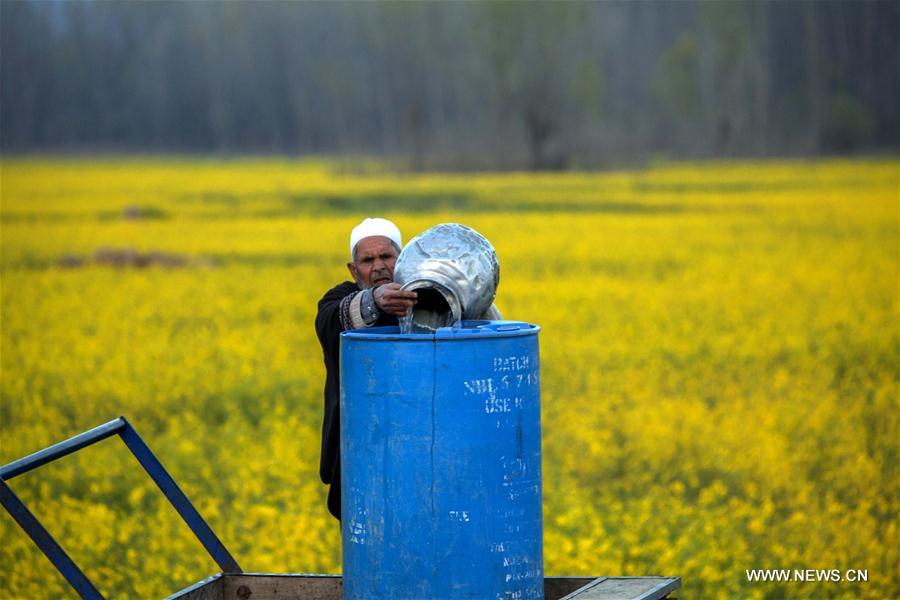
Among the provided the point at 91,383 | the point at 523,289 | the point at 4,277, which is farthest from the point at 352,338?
the point at 4,277

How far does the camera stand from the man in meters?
4.61

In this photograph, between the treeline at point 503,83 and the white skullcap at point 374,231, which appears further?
the treeline at point 503,83

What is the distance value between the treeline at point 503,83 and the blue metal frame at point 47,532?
4517 centimetres

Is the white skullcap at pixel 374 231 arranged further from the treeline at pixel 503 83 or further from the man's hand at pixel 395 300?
the treeline at pixel 503 83

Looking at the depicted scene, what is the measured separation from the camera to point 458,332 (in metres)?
4.20

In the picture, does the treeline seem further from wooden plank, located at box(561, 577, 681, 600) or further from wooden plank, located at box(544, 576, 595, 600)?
wooden plank, located at box(561, 577, 681, 600)

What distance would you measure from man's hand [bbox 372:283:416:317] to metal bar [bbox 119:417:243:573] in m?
0.95

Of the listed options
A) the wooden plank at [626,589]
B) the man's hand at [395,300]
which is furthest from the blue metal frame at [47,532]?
Result: the wooden plank at [626,589]

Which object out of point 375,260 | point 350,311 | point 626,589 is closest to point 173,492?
point 350,311

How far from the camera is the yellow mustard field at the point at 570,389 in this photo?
788 centimetres

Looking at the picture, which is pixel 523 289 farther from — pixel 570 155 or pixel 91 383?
pixel 570 155

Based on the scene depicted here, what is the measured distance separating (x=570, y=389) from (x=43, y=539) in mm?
8540

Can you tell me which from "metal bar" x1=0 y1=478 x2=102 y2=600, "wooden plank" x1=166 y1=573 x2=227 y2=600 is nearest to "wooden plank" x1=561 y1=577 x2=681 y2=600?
"wooden plank" x1=166 y1=573 x2=227 y2=600

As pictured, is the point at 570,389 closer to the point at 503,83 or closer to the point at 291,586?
the point at 291,586
